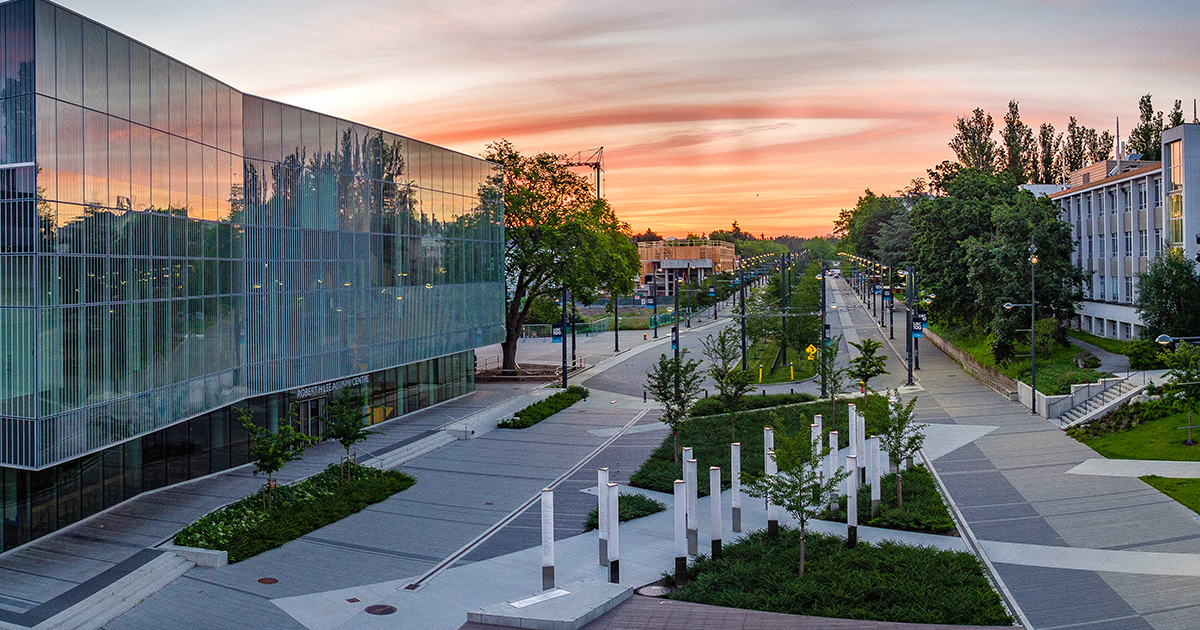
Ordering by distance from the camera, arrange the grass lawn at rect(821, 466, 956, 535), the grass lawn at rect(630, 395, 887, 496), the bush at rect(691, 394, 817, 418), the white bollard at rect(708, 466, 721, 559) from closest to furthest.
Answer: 1. the white bollard at rect(708, 466, 721, 559)
2. the grass lawn at rect(821, 466, 956, 535)
3. the grass lawn at rect(630, 395, 887, 496)
4. the bush at rect(691, 394, 817, 418)

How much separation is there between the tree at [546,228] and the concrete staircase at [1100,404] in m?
26.3

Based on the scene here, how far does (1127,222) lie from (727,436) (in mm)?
36903

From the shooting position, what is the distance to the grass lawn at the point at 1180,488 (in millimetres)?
25886

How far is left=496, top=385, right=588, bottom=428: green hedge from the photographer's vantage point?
1636 inches

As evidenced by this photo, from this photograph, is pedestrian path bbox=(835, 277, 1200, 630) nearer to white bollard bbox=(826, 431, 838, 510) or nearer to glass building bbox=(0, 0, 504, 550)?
white bollard bbox=(826, 431, 838, 510)

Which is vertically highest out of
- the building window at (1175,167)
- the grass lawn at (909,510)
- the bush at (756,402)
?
the building window at (1175,167)

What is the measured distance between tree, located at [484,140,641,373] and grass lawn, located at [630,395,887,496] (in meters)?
16.2

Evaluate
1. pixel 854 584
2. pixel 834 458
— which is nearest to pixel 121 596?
pixel 854 584

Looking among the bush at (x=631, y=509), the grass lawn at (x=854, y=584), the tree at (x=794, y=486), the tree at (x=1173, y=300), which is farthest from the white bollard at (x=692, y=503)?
the tree at (x=1173, y=300)

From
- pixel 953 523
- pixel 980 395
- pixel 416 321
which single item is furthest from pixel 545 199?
pixel 953 523

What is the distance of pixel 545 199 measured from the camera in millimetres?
55156

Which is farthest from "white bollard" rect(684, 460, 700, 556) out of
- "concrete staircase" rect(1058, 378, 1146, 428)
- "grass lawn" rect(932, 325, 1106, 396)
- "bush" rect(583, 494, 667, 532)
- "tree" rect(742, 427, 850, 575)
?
"grass lawn" rect(932, 325, 1106, 396)

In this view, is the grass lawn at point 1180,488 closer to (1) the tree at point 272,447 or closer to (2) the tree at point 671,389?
(2) the tree at point 671,389

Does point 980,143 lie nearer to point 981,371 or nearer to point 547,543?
point 981,371
